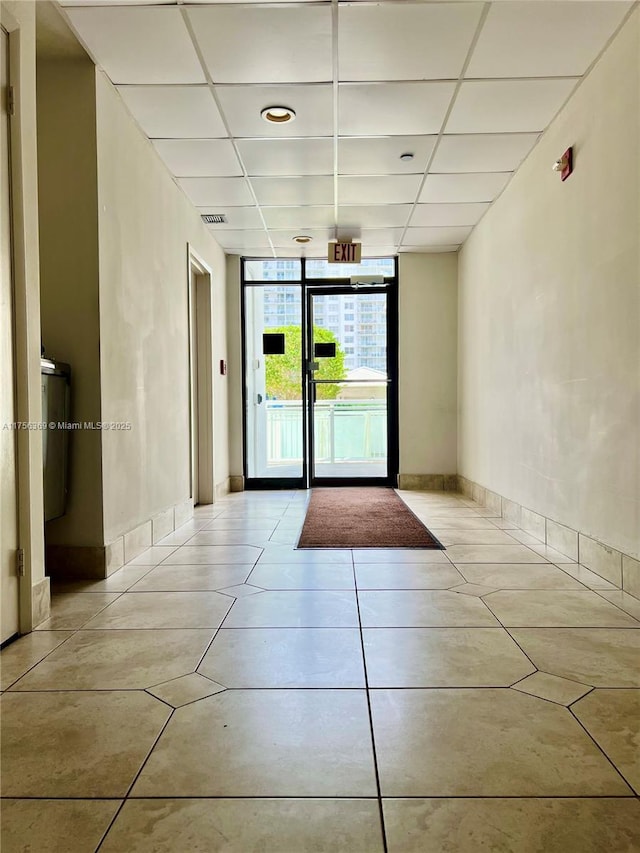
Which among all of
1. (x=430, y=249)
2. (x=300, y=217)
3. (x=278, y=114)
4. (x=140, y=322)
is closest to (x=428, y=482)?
(x=430, y=249)

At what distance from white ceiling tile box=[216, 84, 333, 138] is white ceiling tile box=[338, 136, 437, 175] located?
26 cm

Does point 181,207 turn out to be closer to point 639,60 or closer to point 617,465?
point 639,60

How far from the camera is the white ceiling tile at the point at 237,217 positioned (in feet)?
15.6

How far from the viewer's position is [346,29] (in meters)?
2.48

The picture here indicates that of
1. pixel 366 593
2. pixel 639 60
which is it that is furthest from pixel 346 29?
pixel 366 593

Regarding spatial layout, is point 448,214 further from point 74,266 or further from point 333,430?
point 74,266

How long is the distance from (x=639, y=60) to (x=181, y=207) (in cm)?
316

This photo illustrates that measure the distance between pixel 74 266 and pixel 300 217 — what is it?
8.77 ft

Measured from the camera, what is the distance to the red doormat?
3.47 m

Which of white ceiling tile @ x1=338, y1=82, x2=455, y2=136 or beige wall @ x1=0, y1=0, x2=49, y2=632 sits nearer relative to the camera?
beige wall @ x1=0, y1=0, x2=49, y2=632

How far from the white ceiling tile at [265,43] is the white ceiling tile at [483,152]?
112 centimetres

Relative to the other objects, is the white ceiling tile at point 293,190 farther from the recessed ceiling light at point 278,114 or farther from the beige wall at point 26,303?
the beige wall at point 26,303

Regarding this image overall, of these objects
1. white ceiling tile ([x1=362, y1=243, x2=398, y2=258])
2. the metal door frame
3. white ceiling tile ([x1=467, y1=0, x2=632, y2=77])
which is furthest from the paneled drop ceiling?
the metal door frame

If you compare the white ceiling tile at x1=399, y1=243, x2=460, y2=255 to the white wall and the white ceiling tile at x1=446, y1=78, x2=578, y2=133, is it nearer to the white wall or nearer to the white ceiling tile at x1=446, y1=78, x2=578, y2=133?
the white wall
